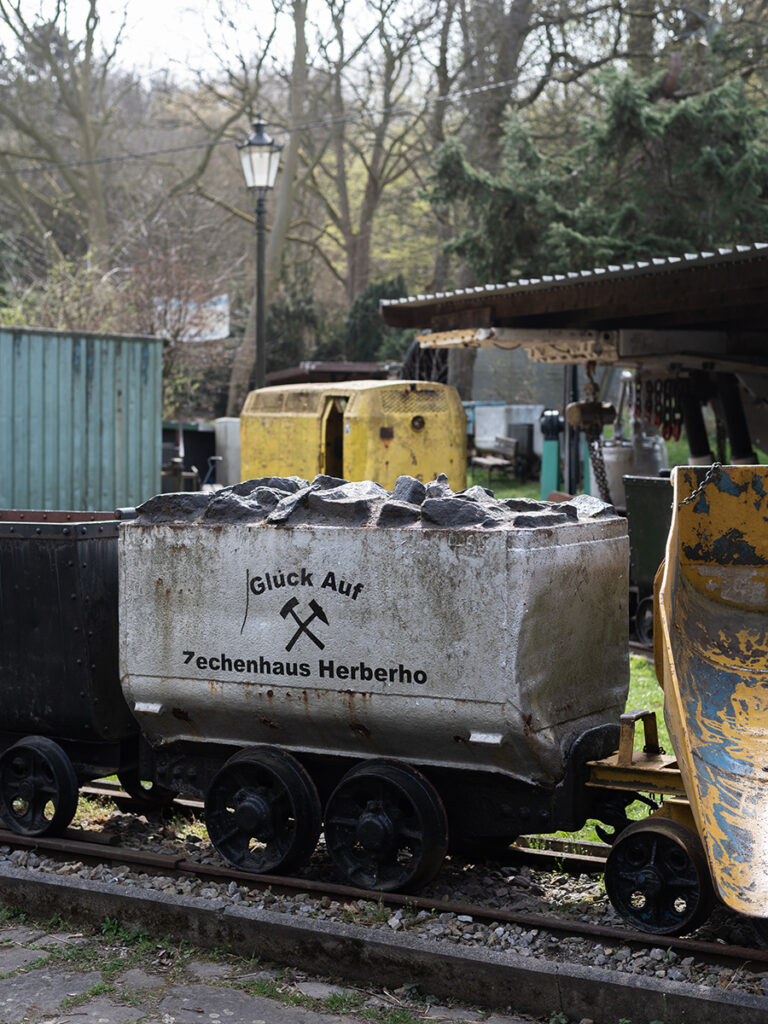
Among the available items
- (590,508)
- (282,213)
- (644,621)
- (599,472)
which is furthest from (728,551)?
(282,213)

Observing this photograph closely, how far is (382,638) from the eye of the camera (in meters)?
5.21

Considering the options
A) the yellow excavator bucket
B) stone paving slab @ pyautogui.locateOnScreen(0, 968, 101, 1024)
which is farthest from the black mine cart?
the yellow excavator bucket

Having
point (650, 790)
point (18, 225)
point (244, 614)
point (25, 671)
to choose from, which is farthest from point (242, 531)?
point (18, 225)

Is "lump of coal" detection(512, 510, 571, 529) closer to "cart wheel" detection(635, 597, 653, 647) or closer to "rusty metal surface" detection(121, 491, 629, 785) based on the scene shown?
"rusty metal surface" detection(121, 491, 629, 785)

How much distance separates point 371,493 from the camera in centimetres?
576

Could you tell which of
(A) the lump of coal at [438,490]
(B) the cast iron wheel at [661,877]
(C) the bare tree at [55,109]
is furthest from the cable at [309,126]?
(B) the cast iron wheel at [661,877]

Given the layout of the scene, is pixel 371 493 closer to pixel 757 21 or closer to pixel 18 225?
pixel 757 21

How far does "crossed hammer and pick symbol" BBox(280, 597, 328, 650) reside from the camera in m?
5.35

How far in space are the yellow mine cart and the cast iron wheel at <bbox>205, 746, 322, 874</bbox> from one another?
8925 millimetres

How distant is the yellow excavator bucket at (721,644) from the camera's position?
4.77 metres

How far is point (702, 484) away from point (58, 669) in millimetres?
3381

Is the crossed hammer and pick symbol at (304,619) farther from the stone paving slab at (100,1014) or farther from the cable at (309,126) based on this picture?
the cable at (309,126)

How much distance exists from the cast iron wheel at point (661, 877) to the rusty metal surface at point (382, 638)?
46cm

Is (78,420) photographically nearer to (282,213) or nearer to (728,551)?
(728,551)
